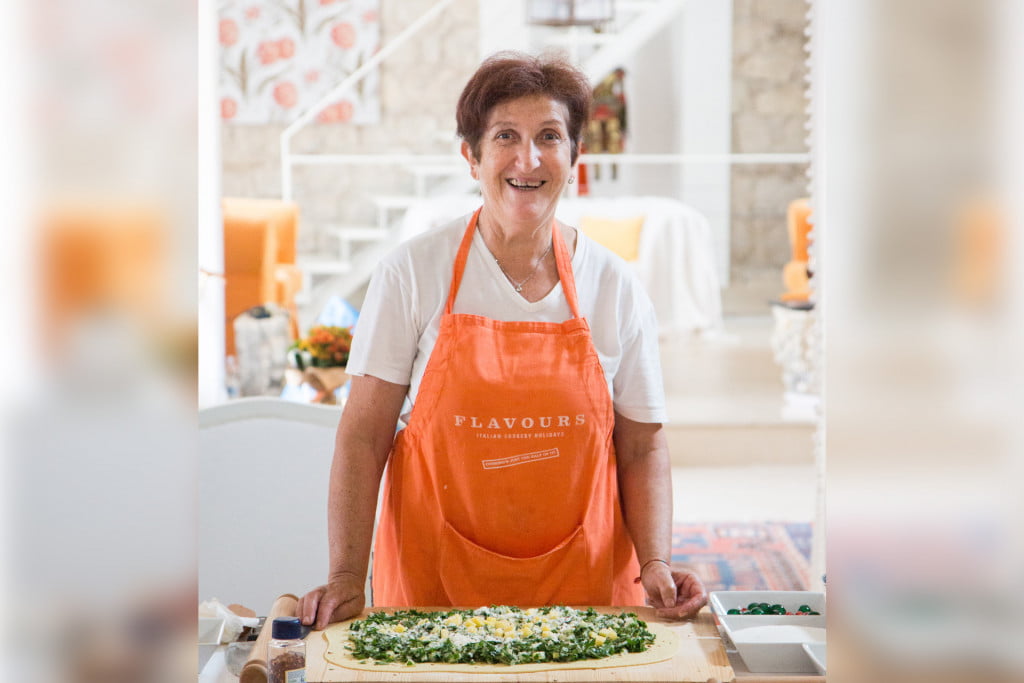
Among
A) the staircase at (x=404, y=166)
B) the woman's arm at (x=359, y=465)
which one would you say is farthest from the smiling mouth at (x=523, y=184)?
the staircase at (x=404, y=166)

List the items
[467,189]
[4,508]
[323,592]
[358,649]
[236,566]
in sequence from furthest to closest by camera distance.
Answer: [467,189] < [236,566] < [323,592] < [358,649] < [4,508]

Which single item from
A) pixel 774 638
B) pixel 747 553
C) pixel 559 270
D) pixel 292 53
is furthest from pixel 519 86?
pixel 292 53

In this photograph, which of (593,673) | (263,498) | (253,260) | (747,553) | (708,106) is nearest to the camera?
(593,673)

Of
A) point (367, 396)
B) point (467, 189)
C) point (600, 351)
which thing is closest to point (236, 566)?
point (367, 396)

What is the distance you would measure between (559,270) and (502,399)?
0.71ft

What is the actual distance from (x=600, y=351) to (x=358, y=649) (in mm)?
595

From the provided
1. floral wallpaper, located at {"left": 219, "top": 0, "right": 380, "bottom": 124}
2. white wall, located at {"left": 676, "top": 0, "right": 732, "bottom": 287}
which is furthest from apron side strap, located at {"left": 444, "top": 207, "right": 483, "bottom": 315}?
floral wallpaper, located at {"left": 219, "top": 0, "right": 380, "bottom": 124}

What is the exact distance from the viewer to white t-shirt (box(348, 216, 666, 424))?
1493 millimetres

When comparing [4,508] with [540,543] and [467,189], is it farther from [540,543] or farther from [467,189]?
[467,189]

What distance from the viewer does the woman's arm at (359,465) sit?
1.43 m

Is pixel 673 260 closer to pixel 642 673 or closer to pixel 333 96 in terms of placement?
pixel 333 96

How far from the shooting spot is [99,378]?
337 millimetres

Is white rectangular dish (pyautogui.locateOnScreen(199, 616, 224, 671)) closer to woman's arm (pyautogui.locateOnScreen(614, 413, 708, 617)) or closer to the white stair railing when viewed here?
woman's arm (pyautogui.locateOnScreen(614, 413, 708, 617))

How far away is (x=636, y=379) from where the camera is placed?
1.55 metres
